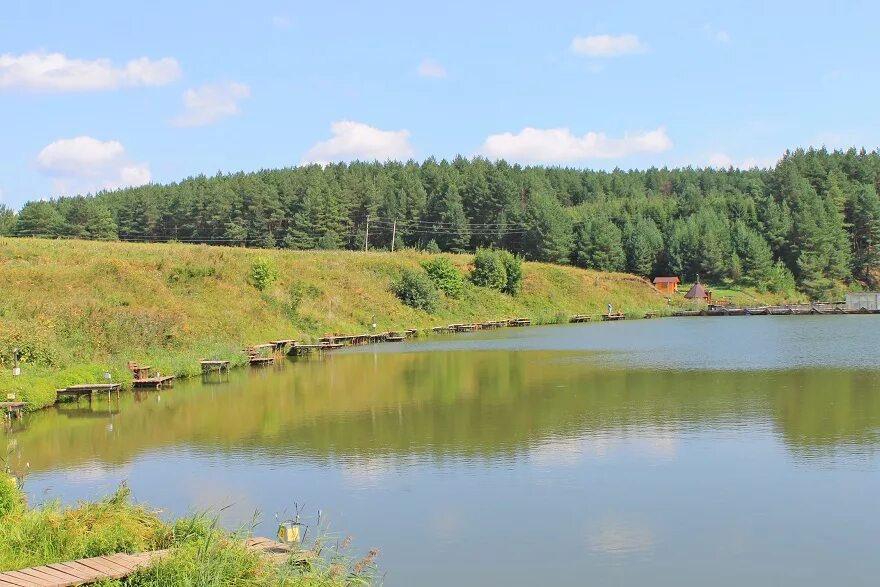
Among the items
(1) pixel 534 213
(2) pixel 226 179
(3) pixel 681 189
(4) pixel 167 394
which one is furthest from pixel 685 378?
(3) pixel 681 189

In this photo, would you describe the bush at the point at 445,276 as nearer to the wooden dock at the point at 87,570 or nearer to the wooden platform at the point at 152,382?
the wooden platform at the point at 152,382

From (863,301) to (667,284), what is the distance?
805 inches

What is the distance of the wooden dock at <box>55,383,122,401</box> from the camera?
1147 inches

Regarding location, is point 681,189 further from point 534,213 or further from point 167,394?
point 167,394

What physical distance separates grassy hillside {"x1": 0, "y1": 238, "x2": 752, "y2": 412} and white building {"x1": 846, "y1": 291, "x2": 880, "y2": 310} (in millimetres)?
21715

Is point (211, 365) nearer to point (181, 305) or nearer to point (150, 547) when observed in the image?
point (181, 305)

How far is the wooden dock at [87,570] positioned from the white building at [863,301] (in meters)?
88.8

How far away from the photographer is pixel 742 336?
191ft

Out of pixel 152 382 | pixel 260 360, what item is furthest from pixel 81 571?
pixel 260 360

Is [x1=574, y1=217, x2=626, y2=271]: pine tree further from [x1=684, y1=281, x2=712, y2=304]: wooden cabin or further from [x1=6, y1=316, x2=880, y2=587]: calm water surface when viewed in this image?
[x1=6, y1=316, x2=880, y2=587]: calm water surface

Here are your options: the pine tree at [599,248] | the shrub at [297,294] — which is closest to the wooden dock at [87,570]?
the shrub at [297,294]

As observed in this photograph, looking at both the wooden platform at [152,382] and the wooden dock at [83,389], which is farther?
the wooden platform at [152,382]

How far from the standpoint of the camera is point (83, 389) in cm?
2947

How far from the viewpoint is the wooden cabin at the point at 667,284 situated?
99312mm
